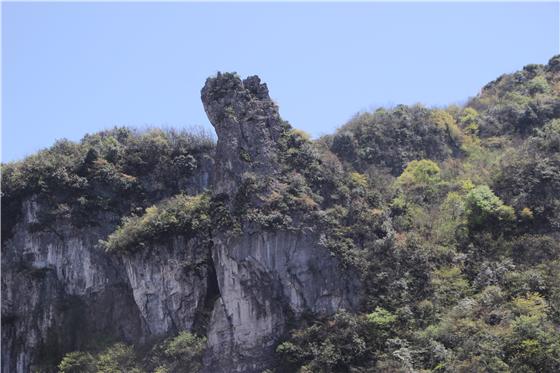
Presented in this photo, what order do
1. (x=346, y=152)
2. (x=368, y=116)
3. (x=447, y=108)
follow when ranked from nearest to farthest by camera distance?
(x=346, y=152)
(x=368, y=116)
(x=447, y=108)

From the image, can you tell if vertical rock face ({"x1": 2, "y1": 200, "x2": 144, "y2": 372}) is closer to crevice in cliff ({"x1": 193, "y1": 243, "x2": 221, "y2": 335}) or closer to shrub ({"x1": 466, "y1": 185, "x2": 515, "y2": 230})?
crevice in cliff ({"x1": 193, "y1": 243, "x2": 221, "y2": 335})

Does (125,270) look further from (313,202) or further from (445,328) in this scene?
(445,328)

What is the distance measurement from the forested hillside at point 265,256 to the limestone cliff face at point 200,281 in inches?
2.5

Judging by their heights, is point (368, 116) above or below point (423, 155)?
above

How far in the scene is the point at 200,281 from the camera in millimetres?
35781

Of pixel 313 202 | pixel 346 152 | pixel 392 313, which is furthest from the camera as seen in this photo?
pixel 346 152

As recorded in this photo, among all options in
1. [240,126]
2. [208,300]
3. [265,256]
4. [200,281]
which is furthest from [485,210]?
[200,281]

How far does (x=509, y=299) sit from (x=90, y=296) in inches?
768

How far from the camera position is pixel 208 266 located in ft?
118

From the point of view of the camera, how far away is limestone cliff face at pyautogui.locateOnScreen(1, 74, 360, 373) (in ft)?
110

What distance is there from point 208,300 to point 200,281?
0.90 meters

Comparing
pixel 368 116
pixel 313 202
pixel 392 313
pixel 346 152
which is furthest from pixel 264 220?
pixel 368 116

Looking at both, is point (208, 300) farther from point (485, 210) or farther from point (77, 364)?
point (485, 210)

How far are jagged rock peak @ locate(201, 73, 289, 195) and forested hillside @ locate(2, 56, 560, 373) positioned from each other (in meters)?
0.07
